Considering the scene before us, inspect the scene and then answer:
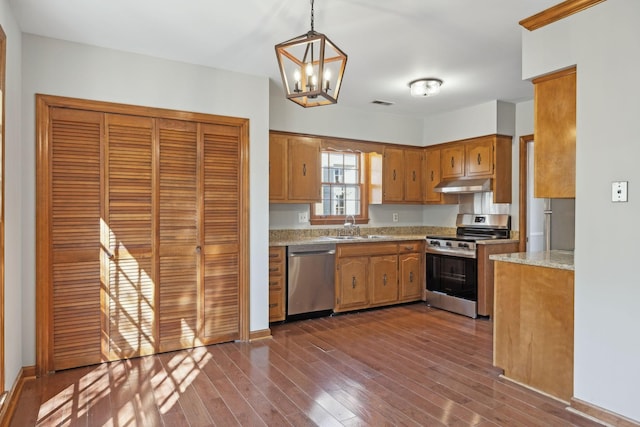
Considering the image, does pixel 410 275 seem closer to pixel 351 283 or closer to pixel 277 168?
pixel 351 283

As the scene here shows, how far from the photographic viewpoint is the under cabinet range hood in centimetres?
500

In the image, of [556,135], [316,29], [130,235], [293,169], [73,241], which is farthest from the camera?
[293,169]

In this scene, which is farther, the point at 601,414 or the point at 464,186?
the point at 464,186

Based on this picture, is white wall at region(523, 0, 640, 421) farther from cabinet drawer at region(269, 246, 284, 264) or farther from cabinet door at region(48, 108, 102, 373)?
cabinet door at region(48, 108, 102, 373)

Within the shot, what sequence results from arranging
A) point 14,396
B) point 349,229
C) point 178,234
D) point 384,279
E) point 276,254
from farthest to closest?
point 349,229
point 384,279
point 276,254
point 178,234
point 14,396

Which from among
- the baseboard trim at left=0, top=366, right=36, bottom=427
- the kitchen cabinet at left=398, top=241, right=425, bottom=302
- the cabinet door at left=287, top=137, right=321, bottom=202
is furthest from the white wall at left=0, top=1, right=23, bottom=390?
the kitchen cabinet at left=398, top=241, right=425, bottom=302

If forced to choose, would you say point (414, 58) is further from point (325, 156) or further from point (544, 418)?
point (544, 418)

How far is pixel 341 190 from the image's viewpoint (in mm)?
5555

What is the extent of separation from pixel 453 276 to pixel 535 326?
220 cm

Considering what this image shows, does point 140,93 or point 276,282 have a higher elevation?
point 140,93

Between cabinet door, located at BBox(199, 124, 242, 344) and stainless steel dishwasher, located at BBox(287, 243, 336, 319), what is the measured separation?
766mm

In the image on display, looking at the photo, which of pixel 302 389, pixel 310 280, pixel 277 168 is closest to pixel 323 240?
pixel 310 280

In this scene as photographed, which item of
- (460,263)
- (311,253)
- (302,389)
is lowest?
(302,389)

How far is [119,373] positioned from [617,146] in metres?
3.73
